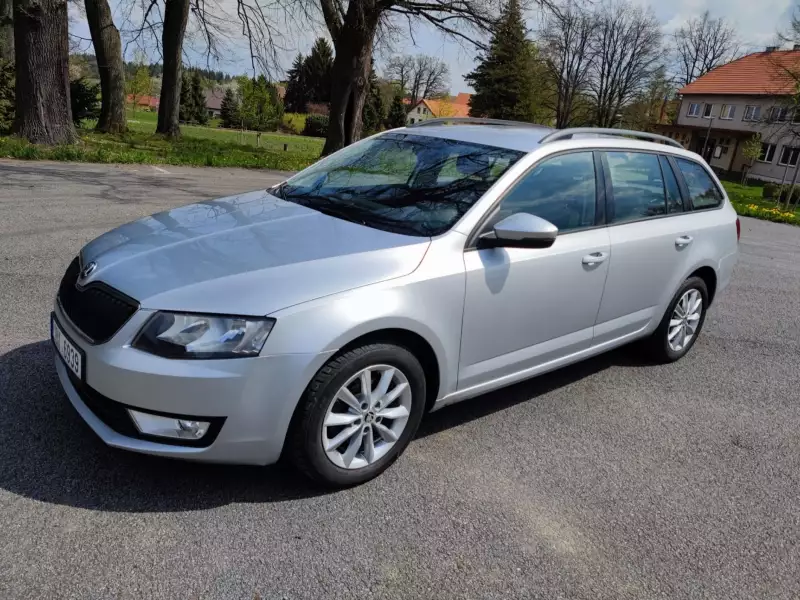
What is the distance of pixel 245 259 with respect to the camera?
287 centimetres

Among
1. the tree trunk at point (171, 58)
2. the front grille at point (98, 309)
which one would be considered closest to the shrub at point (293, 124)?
the tree trunk at point (171, 58)

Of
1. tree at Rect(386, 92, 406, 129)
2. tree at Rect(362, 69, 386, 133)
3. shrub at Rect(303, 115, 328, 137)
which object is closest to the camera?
shrub at Rect(303, 115, 328, 137)

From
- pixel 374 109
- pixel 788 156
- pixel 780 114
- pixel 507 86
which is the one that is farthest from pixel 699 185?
pixel 374 109

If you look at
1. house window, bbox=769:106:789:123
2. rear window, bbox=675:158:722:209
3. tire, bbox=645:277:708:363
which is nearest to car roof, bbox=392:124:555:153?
rear window, bbox=675:158:722:209

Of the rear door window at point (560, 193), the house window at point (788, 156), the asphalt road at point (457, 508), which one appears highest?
the house window at point (788, 156)

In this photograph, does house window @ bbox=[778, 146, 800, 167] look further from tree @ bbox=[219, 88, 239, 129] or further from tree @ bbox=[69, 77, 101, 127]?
tree @ bbox=[69, 77, 101, 127]

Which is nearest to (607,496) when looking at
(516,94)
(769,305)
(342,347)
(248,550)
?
(342,347)

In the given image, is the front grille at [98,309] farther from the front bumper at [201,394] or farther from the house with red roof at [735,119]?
the house with red roof at [735,119]

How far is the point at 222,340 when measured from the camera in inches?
101

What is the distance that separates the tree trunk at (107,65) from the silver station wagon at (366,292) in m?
18.6

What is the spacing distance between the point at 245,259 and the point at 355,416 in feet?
2.84

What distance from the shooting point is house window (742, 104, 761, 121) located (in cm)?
5481

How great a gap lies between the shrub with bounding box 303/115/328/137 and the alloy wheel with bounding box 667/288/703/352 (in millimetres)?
54559

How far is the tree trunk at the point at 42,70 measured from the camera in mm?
12727
